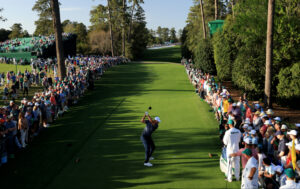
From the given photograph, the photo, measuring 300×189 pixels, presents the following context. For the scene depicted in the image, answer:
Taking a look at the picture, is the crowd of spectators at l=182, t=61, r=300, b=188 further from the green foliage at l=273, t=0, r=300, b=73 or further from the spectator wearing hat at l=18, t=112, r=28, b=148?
the green foliage at l=273, t=0, r=300, b=73

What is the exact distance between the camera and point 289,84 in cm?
1805

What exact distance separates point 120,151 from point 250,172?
18.5 feet

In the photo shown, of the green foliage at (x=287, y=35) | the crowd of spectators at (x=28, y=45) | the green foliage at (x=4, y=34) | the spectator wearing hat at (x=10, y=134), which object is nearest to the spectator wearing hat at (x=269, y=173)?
the spectator wearing hat at (x=10, y=134)

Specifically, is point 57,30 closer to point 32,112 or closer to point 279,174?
point 32,112

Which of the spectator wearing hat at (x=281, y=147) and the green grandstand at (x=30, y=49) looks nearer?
the spectator wearing hat at (x=281, y=147)

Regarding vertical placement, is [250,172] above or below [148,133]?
below

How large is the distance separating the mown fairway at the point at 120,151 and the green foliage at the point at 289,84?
218 inches

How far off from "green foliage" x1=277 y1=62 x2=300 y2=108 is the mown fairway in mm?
5529

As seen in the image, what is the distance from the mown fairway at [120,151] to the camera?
8453 millimetres

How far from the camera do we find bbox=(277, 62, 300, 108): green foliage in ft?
57.6

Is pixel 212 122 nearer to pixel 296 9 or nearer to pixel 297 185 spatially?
pixel 297 185

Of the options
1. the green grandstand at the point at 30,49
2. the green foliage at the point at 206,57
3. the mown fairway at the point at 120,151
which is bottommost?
the mown fairway at the point at 120,151

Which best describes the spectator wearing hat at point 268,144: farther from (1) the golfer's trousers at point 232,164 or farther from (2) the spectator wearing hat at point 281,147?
(1) the golfer's trousers at point 232,164

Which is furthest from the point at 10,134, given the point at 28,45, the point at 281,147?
the point at 28,45
